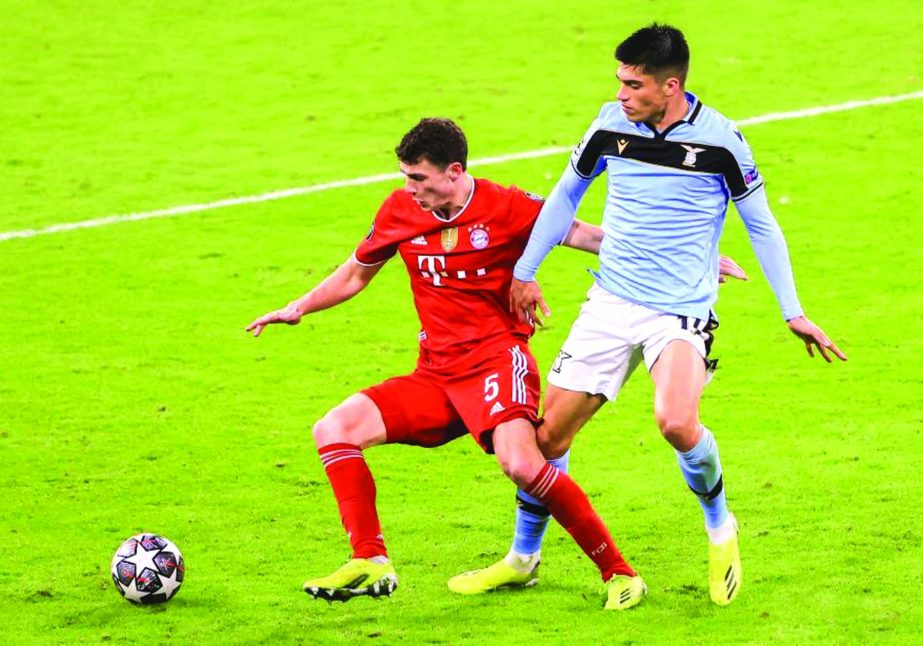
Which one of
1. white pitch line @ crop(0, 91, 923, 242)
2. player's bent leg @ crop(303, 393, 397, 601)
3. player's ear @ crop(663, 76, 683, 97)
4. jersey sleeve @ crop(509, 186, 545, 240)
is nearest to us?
player's bent leg @ crop(303, 393, 397, 601)

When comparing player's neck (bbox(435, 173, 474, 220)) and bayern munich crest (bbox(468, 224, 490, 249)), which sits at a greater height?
player's neck (bbox(435, 173, 474, 220))

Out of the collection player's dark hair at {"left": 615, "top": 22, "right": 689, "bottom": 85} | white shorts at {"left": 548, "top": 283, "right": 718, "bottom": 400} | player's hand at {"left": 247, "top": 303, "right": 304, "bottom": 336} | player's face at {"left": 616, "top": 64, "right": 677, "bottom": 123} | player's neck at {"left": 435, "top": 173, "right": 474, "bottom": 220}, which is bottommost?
white shorts at {"left": 548, "top": 283, "right": 718, "bottom": 400}

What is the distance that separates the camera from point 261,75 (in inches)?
741

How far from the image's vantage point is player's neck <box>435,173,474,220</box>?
24.8 feet

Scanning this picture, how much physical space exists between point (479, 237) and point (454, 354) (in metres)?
0.57

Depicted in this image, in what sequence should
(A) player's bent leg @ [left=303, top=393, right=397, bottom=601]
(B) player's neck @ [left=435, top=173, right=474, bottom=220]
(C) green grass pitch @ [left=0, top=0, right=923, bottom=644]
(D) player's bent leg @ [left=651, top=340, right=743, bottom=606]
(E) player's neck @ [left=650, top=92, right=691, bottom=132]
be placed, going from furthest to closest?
1. (C) green grass pitch @ [left=0, top=0, right=923, bottom=644]
2. (B) player's neck @ [left=435, top=173, right=474, bottom=220]
3. (E) player's neck @ [left=650, top=92, right=691, bottom=132]
4. (D) player's bent leg @ [left=651, top=340, right=743, bottom=606]
5. (A) player's bent leg @ [left=303, top=393, right=397, bottom=601]

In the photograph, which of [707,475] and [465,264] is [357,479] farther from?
[707,475]

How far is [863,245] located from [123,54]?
1007 cm

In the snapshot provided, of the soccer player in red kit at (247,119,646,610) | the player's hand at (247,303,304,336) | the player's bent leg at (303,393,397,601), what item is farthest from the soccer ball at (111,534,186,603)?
the player's hand at (247,303,304,336)

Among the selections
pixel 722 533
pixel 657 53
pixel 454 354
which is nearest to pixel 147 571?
pixel 454 354

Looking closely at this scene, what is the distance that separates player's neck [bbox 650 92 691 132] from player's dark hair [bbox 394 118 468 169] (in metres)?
0.92

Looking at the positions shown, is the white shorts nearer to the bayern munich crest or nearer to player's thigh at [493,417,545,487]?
player's thigh at [493,417,545,487]

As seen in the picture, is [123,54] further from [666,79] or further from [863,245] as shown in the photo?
[666,79]

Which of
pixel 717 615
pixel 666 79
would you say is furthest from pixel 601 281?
pixel 717 615
